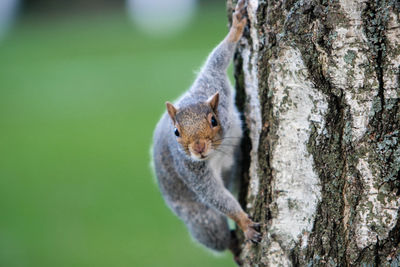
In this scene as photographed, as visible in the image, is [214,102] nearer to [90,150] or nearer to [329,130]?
[329,130]

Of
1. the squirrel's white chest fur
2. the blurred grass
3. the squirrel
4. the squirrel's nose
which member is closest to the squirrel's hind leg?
the squirrel

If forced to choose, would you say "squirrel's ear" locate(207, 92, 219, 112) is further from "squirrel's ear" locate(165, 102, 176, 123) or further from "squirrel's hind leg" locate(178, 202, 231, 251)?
"squirrel's hind leg" locate(178, 202, 231, 251)

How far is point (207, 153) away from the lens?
1999 mm

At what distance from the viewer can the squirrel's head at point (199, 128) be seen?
1987mm

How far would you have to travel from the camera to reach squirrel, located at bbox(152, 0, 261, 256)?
6.62ft

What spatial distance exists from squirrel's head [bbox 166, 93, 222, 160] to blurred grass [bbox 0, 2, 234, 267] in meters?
1.49

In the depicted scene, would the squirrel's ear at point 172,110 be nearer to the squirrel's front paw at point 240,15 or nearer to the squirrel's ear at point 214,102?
the squirrel's ear at point 214,102

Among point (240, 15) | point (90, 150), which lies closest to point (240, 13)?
point (240, 15)

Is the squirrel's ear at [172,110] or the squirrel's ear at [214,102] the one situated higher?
the squirrel's ear at [214,102]

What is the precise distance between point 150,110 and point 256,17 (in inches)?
199

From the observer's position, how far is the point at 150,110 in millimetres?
6883

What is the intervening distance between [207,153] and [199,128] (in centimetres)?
10

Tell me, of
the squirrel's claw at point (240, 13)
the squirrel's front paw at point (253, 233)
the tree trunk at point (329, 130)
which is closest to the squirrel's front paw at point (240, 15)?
the squirrel's claw at point (240, 13)

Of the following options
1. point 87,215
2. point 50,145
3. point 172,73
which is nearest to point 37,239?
point 87,215
